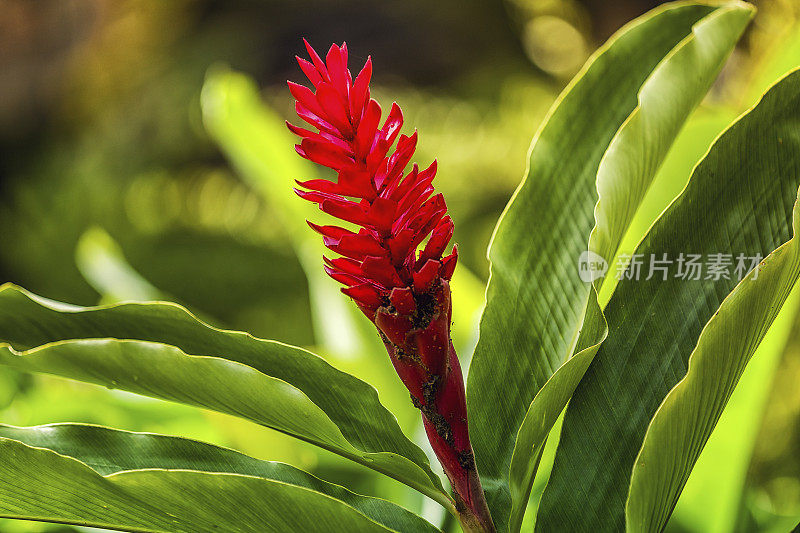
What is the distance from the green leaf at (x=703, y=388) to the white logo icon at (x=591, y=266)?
0.08 metres

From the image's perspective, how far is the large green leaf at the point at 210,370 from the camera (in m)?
0.38

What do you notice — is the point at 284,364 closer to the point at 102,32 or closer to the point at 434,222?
the point at 434,222

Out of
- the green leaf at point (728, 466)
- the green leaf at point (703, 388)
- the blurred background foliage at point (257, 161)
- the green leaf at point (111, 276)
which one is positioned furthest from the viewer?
the green leaf at point (111, 276)

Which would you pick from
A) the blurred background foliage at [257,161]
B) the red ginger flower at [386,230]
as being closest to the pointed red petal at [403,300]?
the red ginger flower at [386,230]

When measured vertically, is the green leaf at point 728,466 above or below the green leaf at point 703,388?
above

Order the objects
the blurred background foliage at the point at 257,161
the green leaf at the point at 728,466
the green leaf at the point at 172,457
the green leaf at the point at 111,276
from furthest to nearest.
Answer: the green leaf at the point at 111,276, the blurred background foliage at the point at 257,161, the green leaf at the point at 728,466, the green leaf at the point at 172,457

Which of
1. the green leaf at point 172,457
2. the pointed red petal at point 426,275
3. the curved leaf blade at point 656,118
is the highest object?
the curved leaf blade at point 656,118

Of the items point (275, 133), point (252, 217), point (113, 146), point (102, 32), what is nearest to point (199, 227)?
point (252, 217)

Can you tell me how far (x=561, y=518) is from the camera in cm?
47

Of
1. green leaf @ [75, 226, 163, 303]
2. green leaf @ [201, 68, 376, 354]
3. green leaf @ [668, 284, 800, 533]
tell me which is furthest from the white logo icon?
green leaf @ [75, 226, 163, 303]

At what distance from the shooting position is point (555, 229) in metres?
0.51

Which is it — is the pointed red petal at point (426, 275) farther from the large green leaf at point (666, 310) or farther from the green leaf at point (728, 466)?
the green leaf at point (728, 466)

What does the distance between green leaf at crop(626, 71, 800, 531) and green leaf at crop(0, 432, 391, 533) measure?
15cm

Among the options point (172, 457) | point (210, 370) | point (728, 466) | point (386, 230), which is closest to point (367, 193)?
point (386, 230)
